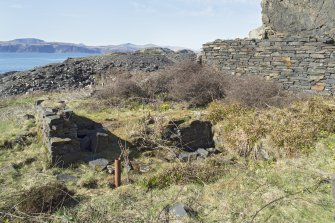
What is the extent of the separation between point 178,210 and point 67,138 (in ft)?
13.1

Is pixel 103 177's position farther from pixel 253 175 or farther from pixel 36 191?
pixel 253 175

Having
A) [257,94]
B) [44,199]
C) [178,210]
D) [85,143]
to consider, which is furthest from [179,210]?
[257,94]

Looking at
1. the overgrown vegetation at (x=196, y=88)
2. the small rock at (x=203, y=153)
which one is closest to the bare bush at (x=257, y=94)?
the overgrown vegetation at (x=196, y=88)

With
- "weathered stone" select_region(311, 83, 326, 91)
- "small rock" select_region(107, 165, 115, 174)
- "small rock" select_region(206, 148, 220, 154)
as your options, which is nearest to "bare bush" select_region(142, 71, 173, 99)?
"small rock" select_region(206, 148, 220, 154)

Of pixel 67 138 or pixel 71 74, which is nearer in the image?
pixel 67 138

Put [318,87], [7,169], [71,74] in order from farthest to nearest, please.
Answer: [71,74], [318,87], [7,169]

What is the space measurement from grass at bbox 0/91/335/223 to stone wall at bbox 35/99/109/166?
0.29m

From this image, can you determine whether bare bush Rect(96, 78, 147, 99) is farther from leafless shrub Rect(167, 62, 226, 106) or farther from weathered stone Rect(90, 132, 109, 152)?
weathered stone Rect(90, 132, 109, 152)

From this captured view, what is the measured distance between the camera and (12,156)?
809 cm

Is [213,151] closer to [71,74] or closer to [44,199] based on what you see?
[44,199]

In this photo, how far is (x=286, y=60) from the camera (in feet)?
36.8

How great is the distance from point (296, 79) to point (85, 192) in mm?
7669

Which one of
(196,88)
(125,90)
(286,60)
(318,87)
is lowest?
(125,90)

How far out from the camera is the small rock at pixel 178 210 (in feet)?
15.9
